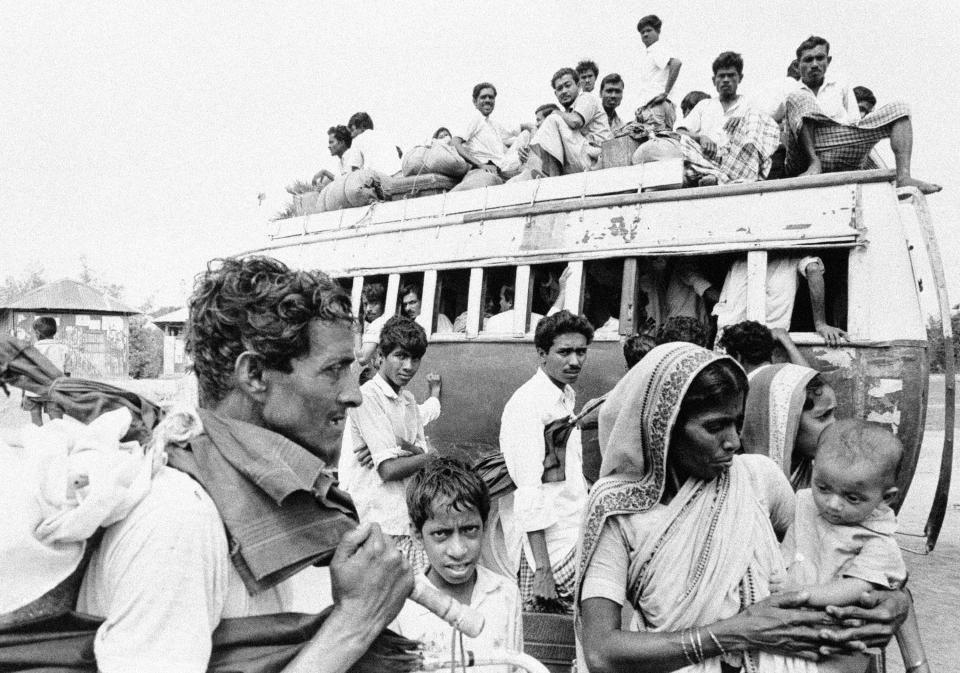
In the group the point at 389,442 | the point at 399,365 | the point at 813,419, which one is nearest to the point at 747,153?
the point at 813,419

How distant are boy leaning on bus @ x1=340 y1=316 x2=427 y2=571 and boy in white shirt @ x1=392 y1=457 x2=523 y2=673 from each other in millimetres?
899

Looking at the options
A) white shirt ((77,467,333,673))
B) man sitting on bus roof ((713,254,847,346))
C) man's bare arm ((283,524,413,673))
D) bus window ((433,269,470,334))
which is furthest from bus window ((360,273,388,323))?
white shirt ((77,467,333,673))

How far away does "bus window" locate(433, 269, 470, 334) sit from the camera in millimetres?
6656

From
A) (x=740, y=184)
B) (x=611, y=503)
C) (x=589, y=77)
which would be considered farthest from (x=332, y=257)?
(x=611, y=503)

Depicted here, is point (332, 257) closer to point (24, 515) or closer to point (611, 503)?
point (611, 503)

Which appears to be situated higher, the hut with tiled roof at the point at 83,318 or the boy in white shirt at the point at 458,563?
the hut with tiled roof at the point at 83,318

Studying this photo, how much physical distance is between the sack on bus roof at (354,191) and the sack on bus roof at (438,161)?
0.48 m

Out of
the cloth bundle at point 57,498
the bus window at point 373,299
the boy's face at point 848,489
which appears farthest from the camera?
the bus window at point 373,299

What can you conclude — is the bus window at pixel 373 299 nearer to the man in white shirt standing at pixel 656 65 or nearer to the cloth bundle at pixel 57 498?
the man in white shirt standing at pixel 656 65

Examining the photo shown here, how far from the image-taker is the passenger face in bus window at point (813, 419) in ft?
10.0

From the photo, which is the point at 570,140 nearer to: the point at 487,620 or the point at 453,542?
the point at 453,542

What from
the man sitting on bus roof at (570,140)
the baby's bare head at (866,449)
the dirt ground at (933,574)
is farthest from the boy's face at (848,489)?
the man sitting on bus roof at (570,140)

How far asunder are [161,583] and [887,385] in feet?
15.0

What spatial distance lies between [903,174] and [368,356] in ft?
14.1
